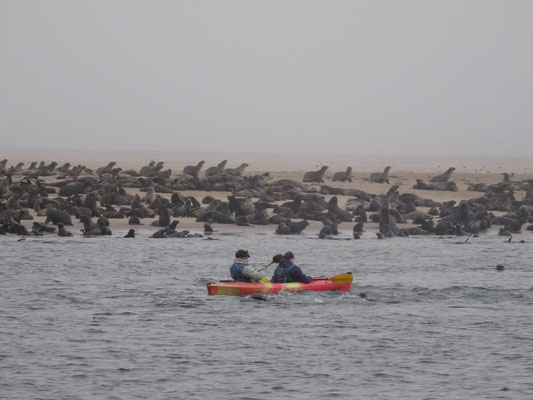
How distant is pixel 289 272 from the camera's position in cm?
2139

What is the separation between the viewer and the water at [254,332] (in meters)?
14.0

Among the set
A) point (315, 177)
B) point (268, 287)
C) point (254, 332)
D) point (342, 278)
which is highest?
point (315, 177)

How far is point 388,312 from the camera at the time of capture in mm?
19328

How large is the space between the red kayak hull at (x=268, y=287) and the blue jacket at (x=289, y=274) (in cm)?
10

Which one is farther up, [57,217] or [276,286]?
[57,217]

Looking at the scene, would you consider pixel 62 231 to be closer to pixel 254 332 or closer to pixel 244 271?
pixel 244 271

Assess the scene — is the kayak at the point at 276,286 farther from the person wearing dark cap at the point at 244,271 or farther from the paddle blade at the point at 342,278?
the person wearing dark cap at the point at 244,271

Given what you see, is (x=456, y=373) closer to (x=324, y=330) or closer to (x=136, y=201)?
(x=324, y=330)

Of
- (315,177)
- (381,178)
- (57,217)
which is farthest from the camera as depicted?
(381,178)

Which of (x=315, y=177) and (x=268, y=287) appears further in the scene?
(x=315, y=177)

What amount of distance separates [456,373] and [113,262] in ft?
43.6

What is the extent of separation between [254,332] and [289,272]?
4.16 meters

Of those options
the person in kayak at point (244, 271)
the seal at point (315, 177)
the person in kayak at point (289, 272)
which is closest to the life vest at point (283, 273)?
the person in kayak at point (289, 272)

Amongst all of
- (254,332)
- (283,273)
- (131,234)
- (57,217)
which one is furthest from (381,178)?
(254,332)
